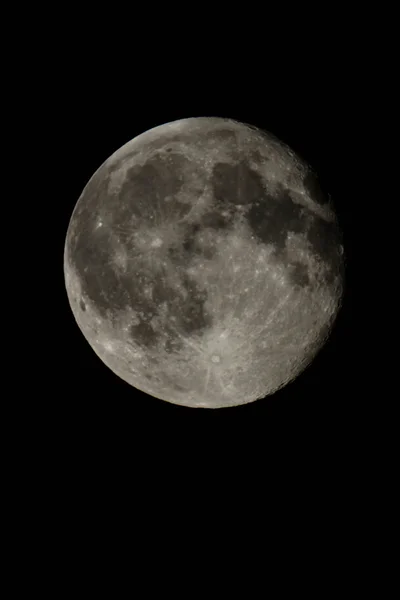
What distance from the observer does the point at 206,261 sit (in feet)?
16.4

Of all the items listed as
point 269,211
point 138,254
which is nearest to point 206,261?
point 138,254

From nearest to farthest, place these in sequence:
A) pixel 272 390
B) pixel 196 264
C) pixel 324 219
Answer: pixel 196 264, pixel 324 219, pixel 272 390

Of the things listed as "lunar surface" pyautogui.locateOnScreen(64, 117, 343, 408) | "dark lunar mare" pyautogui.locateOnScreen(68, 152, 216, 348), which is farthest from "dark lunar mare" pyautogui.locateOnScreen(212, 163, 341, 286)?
"dark lunar mare" pyautogui.locateOnScreen(68, 152, 216, 348)

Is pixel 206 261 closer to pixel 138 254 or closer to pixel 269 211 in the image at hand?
pixel 138 254

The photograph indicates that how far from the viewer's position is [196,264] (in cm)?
500

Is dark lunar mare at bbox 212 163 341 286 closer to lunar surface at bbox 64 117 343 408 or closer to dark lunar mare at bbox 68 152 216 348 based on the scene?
lunar surface at bbox 64 117 343 408

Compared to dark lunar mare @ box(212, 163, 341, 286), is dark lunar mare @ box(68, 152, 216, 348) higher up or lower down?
lower down

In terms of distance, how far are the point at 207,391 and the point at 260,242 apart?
1380 mm

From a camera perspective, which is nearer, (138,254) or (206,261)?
(206,261)

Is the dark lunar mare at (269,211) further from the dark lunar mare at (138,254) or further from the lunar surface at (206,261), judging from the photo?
the dark lunar mare at (138,254)

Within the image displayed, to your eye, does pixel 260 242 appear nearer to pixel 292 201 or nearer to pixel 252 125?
pixel 292 201

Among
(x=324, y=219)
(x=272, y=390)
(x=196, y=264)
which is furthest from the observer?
(x=272, y=390)

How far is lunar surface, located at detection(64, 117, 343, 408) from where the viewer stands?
16.5ft

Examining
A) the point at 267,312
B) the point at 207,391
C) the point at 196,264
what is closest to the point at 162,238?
the point at 196,264
